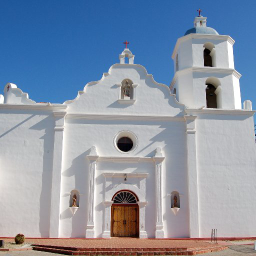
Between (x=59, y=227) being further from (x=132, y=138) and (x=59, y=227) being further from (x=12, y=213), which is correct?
(x=132, y=138)

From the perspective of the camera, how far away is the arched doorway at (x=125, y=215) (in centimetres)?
1941

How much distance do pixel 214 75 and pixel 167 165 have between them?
6705mm

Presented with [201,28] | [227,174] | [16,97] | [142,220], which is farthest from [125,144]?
[201,28]

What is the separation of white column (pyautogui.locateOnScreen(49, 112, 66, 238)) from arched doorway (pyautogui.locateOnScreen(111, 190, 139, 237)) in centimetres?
310

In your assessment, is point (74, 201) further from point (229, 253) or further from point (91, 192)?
point (229, 253)

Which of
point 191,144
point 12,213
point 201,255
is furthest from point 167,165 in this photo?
point 12,213

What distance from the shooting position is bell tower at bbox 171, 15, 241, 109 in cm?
2178

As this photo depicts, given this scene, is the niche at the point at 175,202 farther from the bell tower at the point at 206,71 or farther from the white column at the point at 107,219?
the bell tower at the point at 206,71

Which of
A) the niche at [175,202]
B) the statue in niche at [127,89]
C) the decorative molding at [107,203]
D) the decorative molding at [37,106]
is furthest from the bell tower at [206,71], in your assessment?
the decorative molding at [37,106]

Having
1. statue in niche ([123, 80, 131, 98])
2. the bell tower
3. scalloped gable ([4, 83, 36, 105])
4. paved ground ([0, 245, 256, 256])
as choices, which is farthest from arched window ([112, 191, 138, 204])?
scalloped gable ([4, 83, 36, 105])

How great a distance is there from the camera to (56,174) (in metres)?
19.4

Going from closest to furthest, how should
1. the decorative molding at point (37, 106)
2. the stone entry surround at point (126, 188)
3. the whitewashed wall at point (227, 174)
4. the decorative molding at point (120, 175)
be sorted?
the stone entry surround at point (126, 188) → the whitewashed wall at point (227, 174) → the decorative molding at point (120, 175) → the decorative molding at point (37, 106)

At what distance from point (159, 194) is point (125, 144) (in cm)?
359

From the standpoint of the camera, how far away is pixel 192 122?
20.7 metres
